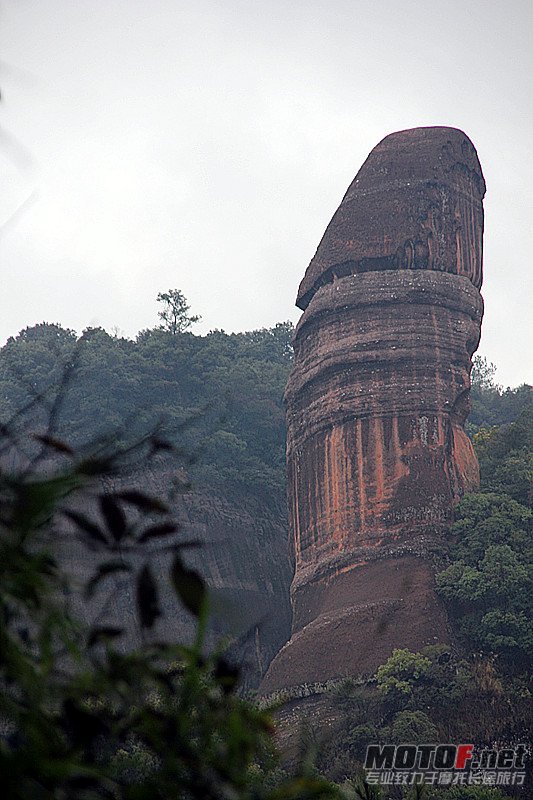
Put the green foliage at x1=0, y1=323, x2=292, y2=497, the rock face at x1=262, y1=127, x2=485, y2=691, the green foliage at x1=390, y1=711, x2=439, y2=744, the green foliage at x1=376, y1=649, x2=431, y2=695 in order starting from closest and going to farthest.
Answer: the green foliage at x1=390, y1=711, x2=439, y2=744 < the green foliage at x1=376, y1=649, x2=431, y2=695 < the rock face at x1=262, y1=127, x2=485, y2=691 < the green foliage at x1=0, y1=323, x2=292, y2=497

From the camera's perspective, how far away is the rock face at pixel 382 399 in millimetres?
21438

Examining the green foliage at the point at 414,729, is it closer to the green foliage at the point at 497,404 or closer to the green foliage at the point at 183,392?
the green foliage at the point at 183,392

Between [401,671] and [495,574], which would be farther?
[495,574]

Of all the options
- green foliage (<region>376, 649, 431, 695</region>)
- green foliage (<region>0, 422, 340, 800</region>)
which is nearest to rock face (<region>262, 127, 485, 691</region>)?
green foliage (<region>376, 649, 431, 695</region>)

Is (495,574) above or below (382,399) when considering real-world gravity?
below

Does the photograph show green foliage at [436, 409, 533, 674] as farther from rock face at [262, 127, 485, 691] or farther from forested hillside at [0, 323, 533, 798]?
rock face at [262, 127, 485, 691]

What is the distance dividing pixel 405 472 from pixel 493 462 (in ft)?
12.1

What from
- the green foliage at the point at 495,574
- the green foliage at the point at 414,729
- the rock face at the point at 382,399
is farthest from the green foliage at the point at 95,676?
the rock face at the point at 382,399

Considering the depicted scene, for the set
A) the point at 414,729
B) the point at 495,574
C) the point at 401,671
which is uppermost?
the point at 495,574

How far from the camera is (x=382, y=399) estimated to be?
74.7 feet

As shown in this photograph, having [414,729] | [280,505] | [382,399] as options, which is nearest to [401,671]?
[414,729]

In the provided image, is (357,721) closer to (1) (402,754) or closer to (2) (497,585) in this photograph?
(1) (402,754)

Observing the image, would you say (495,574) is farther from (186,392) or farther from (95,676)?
(95,676)

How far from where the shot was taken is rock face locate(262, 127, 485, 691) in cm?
2144
